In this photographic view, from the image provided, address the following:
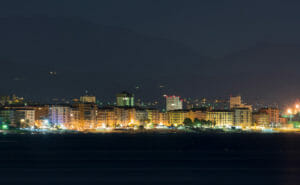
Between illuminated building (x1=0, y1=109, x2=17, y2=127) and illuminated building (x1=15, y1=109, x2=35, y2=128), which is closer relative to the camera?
illuminated building (x1=15, y1=109, x2=35, y2=128)

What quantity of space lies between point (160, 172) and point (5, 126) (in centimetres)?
15292

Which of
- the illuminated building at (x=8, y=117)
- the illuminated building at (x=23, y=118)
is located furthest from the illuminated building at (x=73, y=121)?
the illuminated building at (x=8, y=117)

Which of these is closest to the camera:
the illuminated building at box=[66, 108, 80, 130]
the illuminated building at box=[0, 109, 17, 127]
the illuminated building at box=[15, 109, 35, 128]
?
the illuminated building at box=[15, 109, 35, 128]

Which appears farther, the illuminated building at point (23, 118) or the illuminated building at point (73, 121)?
the illuminated building at point (73, 121)

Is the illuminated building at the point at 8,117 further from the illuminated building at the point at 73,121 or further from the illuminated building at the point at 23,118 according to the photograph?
the illuminated building at the point at 73,121

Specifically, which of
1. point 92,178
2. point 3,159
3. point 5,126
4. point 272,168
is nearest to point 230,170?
point 272,168

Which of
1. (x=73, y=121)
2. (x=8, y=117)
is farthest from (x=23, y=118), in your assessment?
(x=73, y=121)

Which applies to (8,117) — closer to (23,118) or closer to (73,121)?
(23,118)

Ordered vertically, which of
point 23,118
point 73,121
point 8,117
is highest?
point 8,117

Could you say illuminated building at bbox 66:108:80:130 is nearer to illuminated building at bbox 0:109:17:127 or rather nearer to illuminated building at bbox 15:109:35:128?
illuminated building at bbox 15:109:35:128

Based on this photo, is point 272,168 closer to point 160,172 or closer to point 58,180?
point 160,172

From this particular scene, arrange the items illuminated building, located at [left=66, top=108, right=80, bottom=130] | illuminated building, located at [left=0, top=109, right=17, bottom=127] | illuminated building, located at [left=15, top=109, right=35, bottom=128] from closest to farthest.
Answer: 1. illuminated building, located at [left=15, top=109, right=35, bottom=128]
2. illuminated building, located at [left=0, top=109, right=17, bottom=127]
3. illuminated building, located at [left=66, top=108, right=80, bottom=130]

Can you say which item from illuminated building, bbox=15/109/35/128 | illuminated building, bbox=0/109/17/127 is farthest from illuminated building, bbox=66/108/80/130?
illuminated building, bbox=0/109/17/127

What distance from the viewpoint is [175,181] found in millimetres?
36125
